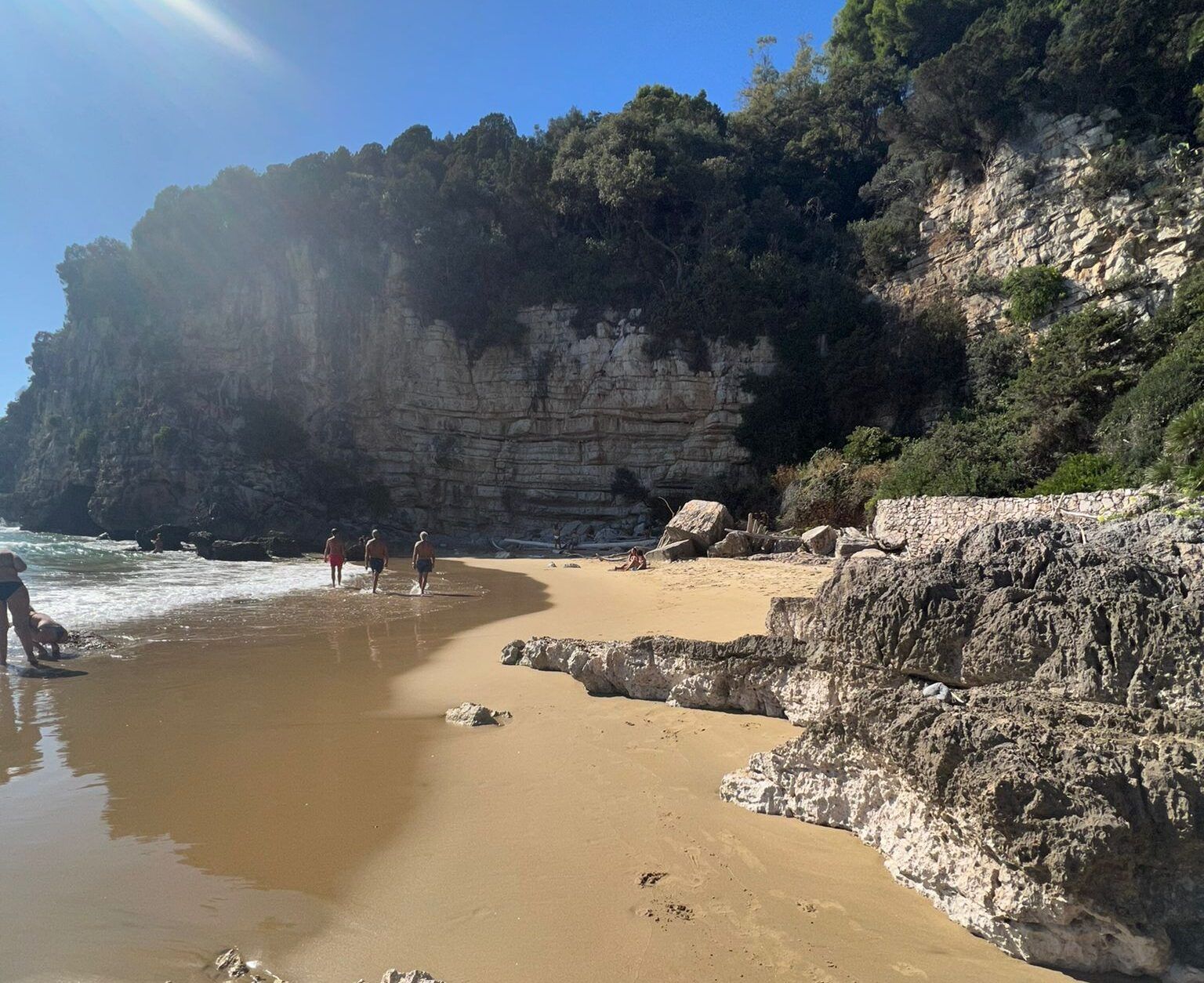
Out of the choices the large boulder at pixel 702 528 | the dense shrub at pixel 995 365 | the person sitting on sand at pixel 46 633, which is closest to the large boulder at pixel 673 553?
the large boulder at pixel 702 528

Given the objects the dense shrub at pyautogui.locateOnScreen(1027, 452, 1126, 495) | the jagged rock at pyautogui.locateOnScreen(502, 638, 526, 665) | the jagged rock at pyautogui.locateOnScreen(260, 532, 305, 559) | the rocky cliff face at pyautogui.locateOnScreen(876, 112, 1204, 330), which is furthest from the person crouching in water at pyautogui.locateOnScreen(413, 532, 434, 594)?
the rocky cliff face at pyautogui.locateOnScreen(876, 112, 1204, 330)

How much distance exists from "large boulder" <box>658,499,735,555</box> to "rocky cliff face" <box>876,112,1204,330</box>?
11026mm

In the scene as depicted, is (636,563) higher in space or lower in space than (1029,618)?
lower

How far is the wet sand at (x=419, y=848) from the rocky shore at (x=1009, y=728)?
188mm

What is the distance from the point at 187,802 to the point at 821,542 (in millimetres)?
13135

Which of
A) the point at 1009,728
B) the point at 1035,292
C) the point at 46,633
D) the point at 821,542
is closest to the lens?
the point at 1009,728

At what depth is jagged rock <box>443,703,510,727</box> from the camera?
16.0 feet

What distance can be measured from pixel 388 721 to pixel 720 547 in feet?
38.8

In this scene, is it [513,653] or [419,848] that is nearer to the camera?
[419,848]

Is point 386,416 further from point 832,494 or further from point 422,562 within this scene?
point 832,494

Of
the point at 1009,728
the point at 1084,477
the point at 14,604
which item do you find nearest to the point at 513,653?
the point at 1009,728

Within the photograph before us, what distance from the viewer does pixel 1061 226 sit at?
19.7 m

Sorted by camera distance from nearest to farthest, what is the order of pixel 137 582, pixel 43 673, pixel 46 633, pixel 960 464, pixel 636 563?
pixel 43 673
pixel 46 633
pixel 137 582
pixel 960 464
pixel 636 563

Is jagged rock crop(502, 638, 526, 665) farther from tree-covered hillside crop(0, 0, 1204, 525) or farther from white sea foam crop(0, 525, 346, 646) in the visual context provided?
tree-covered hillside crop(0, 0, 1204, 525)
